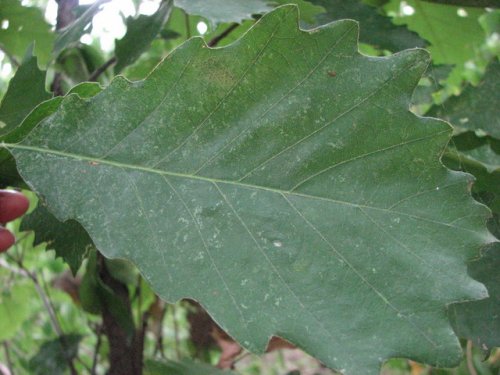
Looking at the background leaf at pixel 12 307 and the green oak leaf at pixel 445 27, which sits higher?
the green oak leaf at pixel 445 27

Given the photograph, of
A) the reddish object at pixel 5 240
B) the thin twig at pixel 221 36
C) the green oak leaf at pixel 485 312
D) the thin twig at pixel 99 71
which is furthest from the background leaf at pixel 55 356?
the green oak leaf at pixel 485 312

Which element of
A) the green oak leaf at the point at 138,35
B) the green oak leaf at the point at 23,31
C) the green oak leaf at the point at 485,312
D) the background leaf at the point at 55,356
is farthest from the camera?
the background leaf at the point at 55,356

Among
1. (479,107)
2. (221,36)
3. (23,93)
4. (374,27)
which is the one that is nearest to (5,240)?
(23,93)

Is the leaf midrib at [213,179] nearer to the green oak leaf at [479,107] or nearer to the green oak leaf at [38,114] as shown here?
the green oak leaf at [38,114]

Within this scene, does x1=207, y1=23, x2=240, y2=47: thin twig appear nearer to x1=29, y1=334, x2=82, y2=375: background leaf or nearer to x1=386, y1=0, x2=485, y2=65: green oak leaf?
x1=386, y1=0, x2=485, y2=65: green oak leaf

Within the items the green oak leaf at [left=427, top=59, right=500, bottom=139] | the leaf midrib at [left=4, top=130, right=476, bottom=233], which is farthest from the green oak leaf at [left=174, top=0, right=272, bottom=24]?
the green oak leaf at [left=427, top=59, right=500, bottom=139]

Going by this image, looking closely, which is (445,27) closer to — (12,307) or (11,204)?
(11,204)
